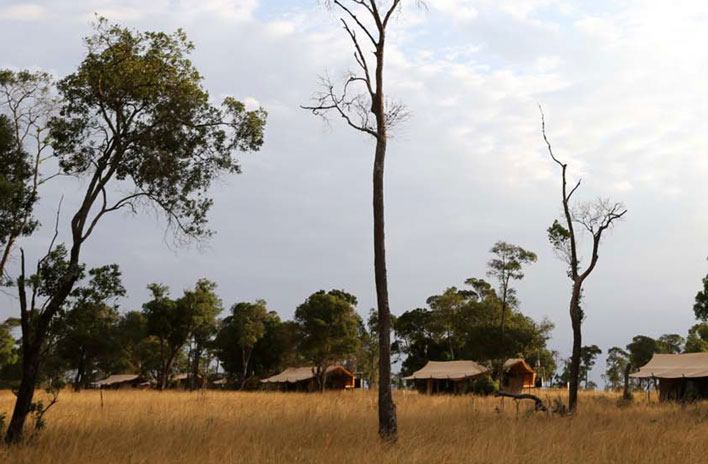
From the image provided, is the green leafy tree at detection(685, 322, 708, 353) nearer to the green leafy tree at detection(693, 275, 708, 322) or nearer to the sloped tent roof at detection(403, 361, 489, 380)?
the sloped tent roof at detection(403, 361, 489, 380)

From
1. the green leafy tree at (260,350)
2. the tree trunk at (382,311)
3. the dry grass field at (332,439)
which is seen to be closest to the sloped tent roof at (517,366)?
the green leafy tree at (260,350)

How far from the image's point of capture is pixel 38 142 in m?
13.7

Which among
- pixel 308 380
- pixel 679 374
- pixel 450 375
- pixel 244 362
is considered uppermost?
pixel 679 374

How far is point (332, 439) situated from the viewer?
12.2 m

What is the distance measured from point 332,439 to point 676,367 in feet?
118

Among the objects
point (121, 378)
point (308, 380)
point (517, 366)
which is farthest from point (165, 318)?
point (517, 366)

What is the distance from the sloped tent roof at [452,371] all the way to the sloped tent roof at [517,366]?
4598 millimetres

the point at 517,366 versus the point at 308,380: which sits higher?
the point at 517,366

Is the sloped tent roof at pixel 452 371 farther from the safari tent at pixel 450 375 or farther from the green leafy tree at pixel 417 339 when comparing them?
the green leafy tree at pixel 417 339

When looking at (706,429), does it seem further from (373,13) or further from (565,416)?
(373,13)

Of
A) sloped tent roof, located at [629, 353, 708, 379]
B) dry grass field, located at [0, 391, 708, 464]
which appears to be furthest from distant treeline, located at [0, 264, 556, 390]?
dry grass field, located at [0, 391, 708, 464]

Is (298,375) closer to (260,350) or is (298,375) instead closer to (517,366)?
(260,350)

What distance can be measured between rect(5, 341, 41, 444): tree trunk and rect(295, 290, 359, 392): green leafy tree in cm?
4075

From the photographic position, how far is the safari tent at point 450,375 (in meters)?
50.3
